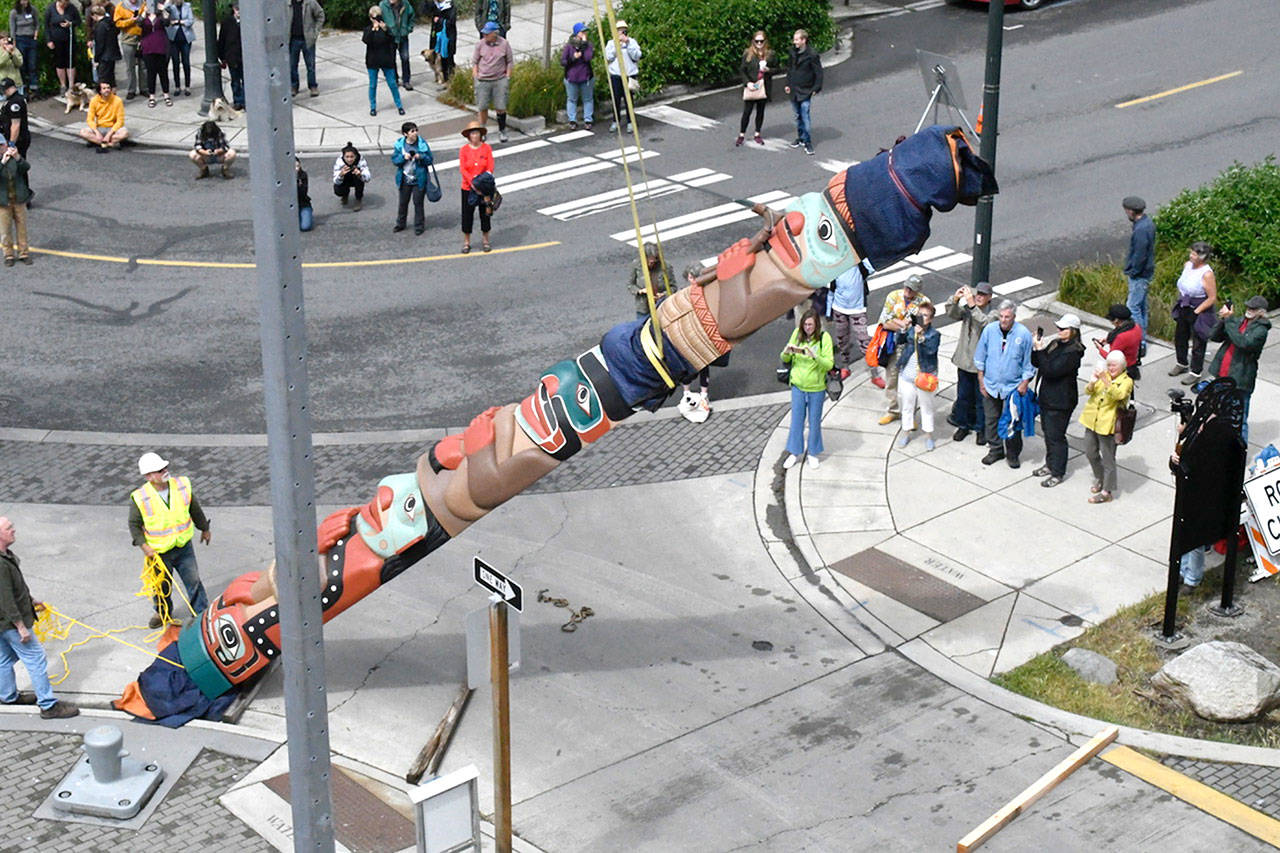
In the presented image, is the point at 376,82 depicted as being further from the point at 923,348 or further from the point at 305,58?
the point at 923,348

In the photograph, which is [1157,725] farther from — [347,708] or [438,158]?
[438,158]

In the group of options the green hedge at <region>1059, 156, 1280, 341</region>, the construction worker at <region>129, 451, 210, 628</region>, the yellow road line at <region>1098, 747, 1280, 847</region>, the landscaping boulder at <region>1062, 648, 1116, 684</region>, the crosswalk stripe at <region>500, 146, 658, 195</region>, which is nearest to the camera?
the yellow road line at <region>1098, 747, 1280, 847</region>

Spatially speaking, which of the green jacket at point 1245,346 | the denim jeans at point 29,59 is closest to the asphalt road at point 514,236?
the denim jeans at point 29,59

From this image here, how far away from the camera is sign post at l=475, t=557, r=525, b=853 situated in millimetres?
9992

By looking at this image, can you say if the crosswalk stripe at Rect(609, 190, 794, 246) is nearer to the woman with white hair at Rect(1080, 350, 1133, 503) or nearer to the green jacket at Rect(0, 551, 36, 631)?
the woman with white hair at Rect(1080, 350, 1133, 503)

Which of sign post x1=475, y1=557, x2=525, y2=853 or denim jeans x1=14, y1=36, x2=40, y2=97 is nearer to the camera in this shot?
sign post x1=475, y1=557, x2=525, y2=853

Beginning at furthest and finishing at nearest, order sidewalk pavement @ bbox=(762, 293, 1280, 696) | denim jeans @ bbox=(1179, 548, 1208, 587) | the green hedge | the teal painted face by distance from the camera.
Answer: the green hedge < denim jeans @ bbox=(1179, 548, 1208, 587) < sidewalk pavement @ bbox=(762, 293, 1280, 696) < the teal painted face

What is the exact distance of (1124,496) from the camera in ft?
52.4

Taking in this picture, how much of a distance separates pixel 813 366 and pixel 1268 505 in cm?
433

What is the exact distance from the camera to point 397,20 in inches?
1093

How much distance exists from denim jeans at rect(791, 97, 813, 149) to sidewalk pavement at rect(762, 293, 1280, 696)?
26.4 feet

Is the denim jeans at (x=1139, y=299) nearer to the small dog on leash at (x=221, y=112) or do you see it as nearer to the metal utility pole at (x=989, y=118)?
the metal utility pole at (x=989, y=118)

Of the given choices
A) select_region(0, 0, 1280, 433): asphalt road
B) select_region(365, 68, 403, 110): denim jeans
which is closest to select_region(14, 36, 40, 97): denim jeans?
select_region(0, 0, 1280, 433): asphalt road

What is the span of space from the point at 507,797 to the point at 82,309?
11993 millimetres
